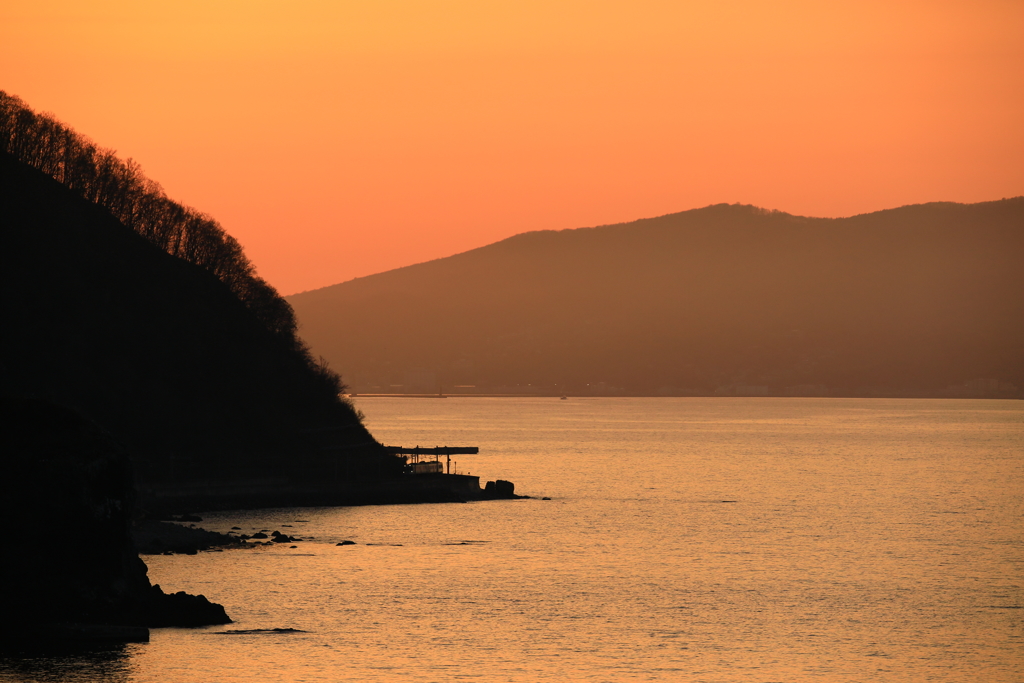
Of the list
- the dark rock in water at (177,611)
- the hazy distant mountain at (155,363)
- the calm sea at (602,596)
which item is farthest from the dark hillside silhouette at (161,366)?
the dark rock in water at (177,611)

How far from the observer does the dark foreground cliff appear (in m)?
42.6

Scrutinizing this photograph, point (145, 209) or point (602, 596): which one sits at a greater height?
point (145, 209)

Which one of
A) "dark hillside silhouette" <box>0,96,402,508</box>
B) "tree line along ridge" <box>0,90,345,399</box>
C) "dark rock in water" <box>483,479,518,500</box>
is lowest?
"dark rock in water" <box>483,479,518,500</box>

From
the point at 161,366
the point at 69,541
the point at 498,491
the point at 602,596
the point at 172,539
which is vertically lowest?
the point at 602,596

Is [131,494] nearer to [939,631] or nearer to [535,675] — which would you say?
[535,675]

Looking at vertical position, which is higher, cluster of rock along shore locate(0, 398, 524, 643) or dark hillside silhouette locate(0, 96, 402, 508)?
dark hillside silhouette locate(0, 96, 402, 508)

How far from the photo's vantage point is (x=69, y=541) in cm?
4366

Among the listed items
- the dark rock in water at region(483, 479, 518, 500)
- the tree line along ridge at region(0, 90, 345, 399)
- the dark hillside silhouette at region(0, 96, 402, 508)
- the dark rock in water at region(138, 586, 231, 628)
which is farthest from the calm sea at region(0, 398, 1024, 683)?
the tree line along ridge at region(0, 90, 345, 399)

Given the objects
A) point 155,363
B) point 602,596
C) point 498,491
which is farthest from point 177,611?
point 498,491

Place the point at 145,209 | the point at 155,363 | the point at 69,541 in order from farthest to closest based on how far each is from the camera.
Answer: the point at 145,209
the point at 155,363
the point at 69,541

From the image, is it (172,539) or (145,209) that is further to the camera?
(145,209)

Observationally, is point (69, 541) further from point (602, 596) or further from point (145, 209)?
point (145, 209)

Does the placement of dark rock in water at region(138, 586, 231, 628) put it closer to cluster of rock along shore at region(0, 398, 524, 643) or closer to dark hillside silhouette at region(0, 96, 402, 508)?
cluster of rock along shore at region(0, 398, 524, 643)

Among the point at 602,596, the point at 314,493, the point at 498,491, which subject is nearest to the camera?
the point at 602,596
